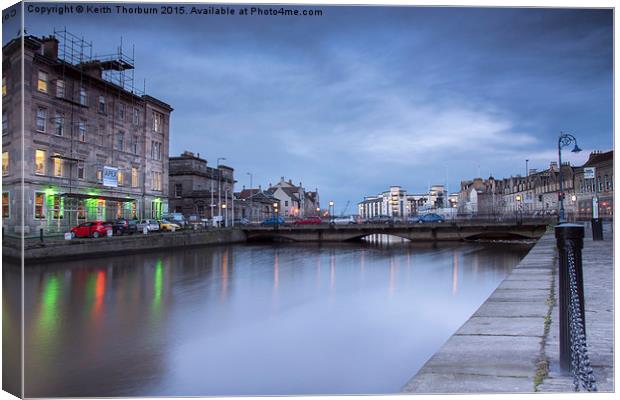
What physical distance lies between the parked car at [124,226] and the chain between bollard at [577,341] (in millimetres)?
23765

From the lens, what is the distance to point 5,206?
143 inches

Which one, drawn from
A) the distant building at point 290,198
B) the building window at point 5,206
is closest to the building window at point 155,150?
the building window at point 5,206

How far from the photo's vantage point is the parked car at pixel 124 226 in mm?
24391

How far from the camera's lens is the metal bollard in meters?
3.21

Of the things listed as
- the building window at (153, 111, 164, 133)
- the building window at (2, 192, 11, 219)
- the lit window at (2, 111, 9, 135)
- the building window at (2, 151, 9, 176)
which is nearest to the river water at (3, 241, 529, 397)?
the building window at (2, 192, 11, 219)

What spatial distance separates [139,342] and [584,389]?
21.7 feet

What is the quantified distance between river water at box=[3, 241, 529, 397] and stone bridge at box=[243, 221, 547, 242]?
62.5 feet

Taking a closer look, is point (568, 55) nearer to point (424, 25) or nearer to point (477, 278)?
point (424, 25)

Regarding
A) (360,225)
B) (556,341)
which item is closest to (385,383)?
(556,341)

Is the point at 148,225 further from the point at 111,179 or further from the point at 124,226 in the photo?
the point at 111,179

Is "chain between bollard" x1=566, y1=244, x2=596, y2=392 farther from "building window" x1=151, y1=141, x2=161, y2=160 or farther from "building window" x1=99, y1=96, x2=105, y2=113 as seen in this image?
"building window" x1=151, y1=141, x2=161, y2=160

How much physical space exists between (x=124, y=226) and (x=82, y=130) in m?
5.26

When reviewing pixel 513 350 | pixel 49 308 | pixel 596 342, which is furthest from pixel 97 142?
pixel 596 342

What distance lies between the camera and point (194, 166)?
4850 centimetres
